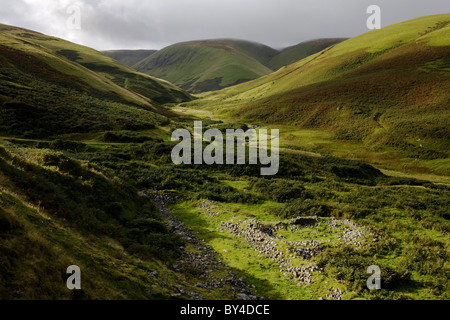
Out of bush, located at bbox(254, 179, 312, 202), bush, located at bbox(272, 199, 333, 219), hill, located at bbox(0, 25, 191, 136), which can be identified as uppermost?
hill, located at bbox(0, 25, 191, 136)

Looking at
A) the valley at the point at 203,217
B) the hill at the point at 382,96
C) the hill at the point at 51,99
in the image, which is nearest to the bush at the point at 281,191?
the valley at the point at 203,217

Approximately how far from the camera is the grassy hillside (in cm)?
6850

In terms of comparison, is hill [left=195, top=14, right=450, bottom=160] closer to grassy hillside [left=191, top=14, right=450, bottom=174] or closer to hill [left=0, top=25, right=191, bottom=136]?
grassy hillside [left=191, top=14, right=450, bottom=174]

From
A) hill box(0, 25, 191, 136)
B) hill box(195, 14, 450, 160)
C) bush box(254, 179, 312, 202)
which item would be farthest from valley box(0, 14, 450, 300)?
hill box(195, 14, 450, 160)

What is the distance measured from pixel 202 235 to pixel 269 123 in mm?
81750

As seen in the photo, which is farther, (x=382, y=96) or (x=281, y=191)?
(x=382, y=96)

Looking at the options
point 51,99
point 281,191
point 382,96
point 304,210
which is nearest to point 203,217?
point 304,210

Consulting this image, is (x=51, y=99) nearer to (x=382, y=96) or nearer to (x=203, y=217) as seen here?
(x=203, y=217)

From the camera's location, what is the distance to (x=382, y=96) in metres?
89.5

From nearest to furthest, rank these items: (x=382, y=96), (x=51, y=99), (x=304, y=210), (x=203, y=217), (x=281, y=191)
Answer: (x=203, y=217) → (x=304, y=210) → (x=281, y=191) → (x=51, y=99) → (x=382, y=96)
